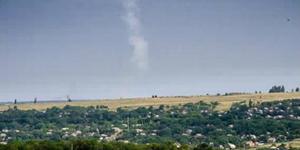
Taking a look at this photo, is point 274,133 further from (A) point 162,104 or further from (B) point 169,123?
(A) point 162,104

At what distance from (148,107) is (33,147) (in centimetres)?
12216

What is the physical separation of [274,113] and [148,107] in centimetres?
4458

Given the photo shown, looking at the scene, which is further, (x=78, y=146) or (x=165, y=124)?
(x=165, y=124)

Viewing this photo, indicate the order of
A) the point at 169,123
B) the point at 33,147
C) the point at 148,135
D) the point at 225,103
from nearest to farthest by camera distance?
the point at 33,147, the point at 148,135, the point at 169,123, the point at 225,103

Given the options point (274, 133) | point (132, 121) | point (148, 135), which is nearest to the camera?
point (274, 133)

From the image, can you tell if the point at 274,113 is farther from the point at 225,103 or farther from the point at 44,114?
the point at 44,114

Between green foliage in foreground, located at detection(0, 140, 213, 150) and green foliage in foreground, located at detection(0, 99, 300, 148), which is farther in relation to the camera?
green foliage in foreground, located at detection(0, 99, 300, 148)

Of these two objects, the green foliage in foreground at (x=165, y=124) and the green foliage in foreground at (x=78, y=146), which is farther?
the green foliage in foreground at (x=165, y=124)

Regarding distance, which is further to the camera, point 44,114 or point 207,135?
point 44,114

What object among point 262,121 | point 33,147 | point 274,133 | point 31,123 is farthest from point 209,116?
point 33,147

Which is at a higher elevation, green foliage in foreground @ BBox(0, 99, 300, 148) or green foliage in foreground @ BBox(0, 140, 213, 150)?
green foliage in foreground @ BBox(0, 99, 300, 148)

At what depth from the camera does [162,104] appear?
19188 centimetres

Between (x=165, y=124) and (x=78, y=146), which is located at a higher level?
(x=165, y=124)

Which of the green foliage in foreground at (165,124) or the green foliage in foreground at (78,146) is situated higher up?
the green foliage in foreground at (165,124)
